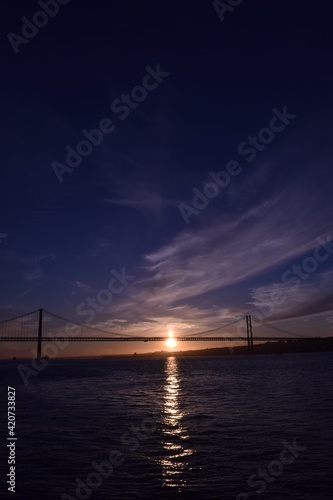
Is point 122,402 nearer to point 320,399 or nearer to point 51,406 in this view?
point 51,406

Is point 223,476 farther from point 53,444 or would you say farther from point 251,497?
point 53,444

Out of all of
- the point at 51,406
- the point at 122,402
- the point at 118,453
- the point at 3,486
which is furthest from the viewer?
the point at 122,402

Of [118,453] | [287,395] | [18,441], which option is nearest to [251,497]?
[118,453]

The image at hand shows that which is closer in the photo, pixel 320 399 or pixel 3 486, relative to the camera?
pixel 3 486

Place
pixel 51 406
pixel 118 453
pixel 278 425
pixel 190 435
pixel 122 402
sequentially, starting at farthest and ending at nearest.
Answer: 1. pixel 122 402
2. pixel 51 406
3. pixel 278 425
4. pixel 190 435
5. pixel 118 453

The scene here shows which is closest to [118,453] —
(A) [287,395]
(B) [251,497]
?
(B) [251,497]

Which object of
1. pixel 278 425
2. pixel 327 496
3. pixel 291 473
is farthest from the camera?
pixel 278 425

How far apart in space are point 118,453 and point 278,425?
8944mm

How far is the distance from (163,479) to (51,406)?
19.3 metres

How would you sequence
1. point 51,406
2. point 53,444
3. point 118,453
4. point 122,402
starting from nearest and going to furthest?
point 118,453 → point 53,444 → point 51,406 → point 122,402

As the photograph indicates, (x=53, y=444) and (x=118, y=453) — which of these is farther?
(x=53, y=444)

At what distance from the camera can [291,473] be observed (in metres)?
12.4

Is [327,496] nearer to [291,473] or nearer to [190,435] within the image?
[291,473]

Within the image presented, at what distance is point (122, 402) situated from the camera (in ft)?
101
